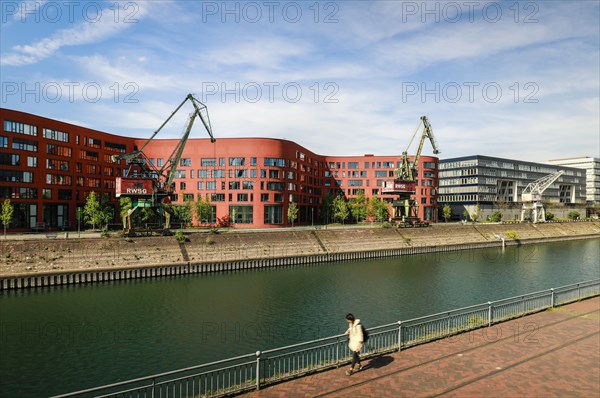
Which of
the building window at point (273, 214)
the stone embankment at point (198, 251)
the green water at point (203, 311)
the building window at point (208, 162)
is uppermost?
the building window at point (208, 162)

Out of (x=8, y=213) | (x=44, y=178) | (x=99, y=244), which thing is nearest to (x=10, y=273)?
(x=99, y=244)

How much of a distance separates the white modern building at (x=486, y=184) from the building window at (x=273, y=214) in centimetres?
8675

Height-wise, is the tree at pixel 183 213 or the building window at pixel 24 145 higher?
the building window at pixel 24 145

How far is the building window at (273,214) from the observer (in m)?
92.7

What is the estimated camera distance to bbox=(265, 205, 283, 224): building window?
3649 inches

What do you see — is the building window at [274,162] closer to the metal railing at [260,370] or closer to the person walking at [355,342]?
the metal railing at [260,370]

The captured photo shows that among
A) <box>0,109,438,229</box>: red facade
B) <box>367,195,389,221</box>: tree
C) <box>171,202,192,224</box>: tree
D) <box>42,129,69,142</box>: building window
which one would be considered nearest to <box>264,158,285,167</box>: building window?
<box>0,109,438,229</box>: red facade

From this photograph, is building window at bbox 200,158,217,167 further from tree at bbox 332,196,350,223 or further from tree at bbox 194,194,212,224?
tree at bbox 332,196,350,223

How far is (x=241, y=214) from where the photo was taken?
92.2 m

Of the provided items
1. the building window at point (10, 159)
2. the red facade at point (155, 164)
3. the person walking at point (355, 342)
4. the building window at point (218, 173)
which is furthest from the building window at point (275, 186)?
the person walking at point (355, 342)

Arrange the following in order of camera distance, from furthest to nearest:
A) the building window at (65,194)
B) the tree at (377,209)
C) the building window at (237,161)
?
the tree at (377,209) → the building window at (237,161) → the building window at (65,194)

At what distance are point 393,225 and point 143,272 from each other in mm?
56126

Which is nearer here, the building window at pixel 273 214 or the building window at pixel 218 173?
the building window at pixel 273 214

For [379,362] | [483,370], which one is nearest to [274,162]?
[379,362]
